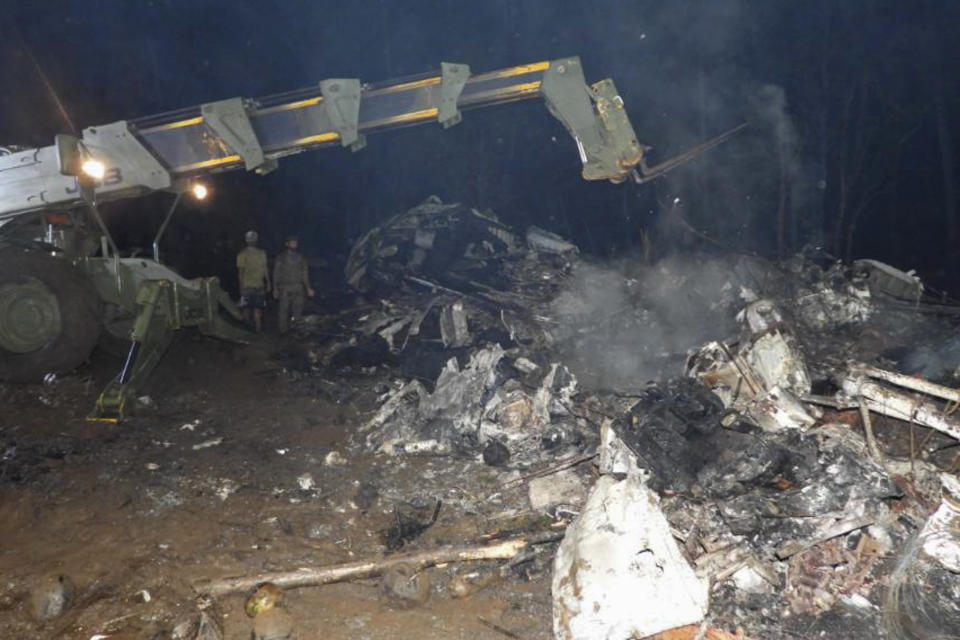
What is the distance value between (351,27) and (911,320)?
43.7 ft

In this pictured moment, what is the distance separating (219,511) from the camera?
15.0ft

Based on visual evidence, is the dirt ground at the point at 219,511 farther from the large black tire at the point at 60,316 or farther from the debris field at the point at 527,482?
the large black tire at the point at 60,316

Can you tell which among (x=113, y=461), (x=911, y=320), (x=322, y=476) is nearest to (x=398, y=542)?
(x=322, y=476)

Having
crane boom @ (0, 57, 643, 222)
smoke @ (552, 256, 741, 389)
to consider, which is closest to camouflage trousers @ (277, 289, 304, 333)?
crane boom @ (0, 57, 643, 222)

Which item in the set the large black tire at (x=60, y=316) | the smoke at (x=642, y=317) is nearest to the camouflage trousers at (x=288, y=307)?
the large black tire at (x=60, y=316)

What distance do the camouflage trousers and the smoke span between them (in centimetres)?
413

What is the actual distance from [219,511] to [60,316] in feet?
11.9

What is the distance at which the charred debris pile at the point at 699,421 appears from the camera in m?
3.41

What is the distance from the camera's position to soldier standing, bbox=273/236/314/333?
30.0 ft

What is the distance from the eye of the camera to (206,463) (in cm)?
535

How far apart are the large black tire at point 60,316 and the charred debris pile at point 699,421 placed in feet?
7.93

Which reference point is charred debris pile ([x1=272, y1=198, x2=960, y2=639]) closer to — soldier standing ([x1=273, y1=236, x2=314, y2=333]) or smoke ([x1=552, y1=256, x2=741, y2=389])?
smoke ([x1=552, y1=256, x2=741, y2=389])

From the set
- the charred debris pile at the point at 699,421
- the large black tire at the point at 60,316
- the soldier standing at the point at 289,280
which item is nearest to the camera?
the charred debris pile at the point at 699,421

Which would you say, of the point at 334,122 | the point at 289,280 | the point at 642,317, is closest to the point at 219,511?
the point at 334,122
